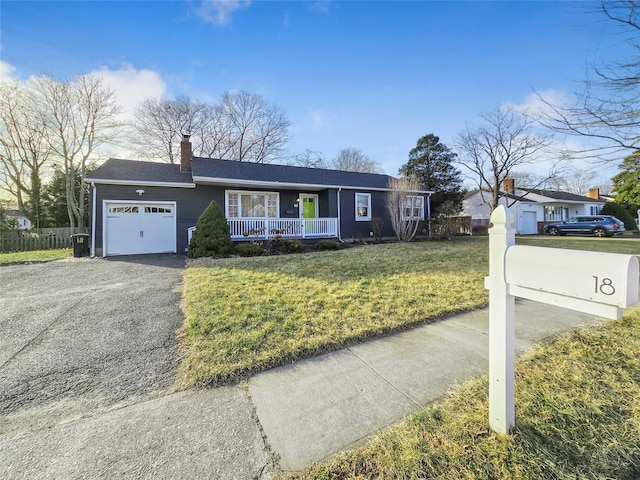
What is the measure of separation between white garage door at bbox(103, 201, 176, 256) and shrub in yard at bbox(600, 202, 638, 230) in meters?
40.1

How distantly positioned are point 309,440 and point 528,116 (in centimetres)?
660

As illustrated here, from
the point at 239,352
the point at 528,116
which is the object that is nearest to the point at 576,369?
the point at 239,352

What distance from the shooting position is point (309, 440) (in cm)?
175

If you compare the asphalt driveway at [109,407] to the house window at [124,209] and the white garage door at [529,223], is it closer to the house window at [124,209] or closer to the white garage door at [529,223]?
the house window at [124,209]

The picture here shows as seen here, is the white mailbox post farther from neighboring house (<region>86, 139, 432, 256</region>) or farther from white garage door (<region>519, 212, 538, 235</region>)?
white garage door (<region>519, 212, 538, 235</region>)

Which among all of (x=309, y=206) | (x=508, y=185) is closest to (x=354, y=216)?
(x=309, y=206)

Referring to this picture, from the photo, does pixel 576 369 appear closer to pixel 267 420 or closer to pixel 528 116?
pixel 267 420

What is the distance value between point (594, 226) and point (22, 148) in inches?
1682

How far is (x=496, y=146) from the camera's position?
19344 mm

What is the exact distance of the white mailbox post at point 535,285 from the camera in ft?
3.75

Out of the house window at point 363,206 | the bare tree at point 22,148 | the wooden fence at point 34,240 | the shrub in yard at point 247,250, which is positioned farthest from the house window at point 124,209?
the bare tree at point 22,148

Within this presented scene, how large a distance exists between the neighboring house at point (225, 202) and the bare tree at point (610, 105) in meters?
8.87

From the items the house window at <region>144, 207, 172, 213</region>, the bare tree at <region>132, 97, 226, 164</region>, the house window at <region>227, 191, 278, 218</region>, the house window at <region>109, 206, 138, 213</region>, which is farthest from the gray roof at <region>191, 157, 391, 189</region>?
the bare tree at <region>132, 97, 226, 164</region>

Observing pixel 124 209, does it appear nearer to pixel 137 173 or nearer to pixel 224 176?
pixel 137 173
